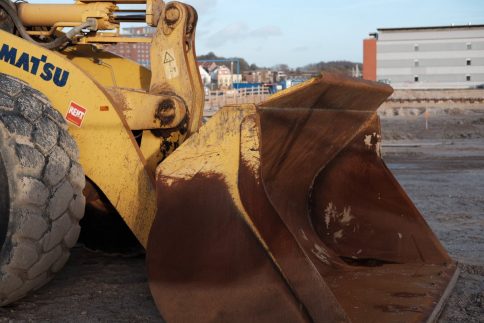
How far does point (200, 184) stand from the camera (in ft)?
11.3

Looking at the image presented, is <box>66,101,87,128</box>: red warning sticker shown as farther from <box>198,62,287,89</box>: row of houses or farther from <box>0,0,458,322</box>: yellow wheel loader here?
<box>198,62,287,89</box>: row of houses

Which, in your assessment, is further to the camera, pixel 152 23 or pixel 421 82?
pixel 421 82

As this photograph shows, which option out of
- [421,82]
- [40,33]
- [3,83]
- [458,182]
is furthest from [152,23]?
[421,82]

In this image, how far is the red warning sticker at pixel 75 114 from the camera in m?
4.01

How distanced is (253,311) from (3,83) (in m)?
1.75

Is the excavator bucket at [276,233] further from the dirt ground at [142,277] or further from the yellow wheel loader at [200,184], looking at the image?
the dirt ground at [142,277]

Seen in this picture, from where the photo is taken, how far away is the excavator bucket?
3.26 metres

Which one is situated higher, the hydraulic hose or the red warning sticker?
the hydraulic hose

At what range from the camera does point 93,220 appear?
15.9ft

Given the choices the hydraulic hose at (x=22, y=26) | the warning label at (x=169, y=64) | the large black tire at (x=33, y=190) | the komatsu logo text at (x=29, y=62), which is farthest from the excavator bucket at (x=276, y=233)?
the hydraulic hose at (x=22, y=26)

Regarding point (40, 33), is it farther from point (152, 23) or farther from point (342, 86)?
point (342, 86)

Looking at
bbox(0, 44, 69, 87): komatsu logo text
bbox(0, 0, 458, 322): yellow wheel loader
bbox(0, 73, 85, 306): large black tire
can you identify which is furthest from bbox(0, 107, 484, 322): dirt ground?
bbox(0, 44, 69, 87): komatsu logo text

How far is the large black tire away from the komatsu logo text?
30cm

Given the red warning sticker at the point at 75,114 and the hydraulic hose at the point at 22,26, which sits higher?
the hydraulic hose at the point at 22,26
